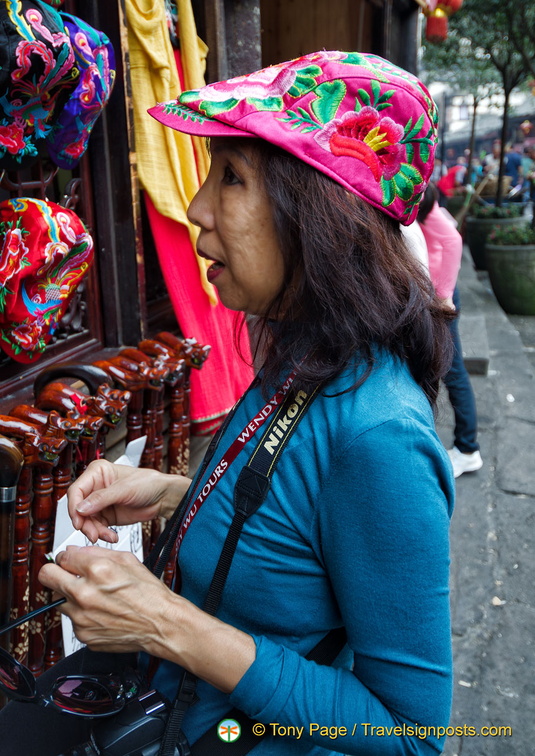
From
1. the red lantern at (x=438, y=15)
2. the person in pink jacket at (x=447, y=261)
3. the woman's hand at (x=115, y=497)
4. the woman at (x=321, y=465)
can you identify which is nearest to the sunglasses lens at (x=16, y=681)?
the woman at (x=321, y=465)

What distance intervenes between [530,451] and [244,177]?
402 cm

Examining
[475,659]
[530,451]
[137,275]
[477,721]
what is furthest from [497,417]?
[137,275]

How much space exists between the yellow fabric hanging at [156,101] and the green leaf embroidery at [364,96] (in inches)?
58.7

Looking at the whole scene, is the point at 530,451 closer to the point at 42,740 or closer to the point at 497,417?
the point at 497,417

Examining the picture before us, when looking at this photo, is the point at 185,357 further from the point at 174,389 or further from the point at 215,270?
the point at 215,270

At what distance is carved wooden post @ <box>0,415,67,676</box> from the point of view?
153cm

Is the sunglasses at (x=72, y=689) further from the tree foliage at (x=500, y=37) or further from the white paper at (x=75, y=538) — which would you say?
the tree foliage at (x=500, y=37)

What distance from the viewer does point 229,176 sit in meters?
1.05

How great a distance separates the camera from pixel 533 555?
3383 millimetres

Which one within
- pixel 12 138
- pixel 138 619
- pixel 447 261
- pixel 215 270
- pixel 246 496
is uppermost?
pixel 12 138

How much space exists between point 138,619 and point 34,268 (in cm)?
102

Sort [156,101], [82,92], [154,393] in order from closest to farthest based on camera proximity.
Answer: [82,92] < [154,393] < [156,101]

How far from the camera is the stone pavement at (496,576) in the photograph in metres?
2.41

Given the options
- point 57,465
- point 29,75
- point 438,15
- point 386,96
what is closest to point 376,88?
point 386,96
